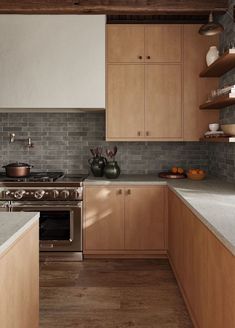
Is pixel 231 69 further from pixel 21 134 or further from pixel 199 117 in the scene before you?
pixel 21 134

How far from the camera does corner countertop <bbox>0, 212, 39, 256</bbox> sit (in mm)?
1406

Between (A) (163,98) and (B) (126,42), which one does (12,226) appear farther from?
(B) (126,42)

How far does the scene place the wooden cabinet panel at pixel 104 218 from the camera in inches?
144

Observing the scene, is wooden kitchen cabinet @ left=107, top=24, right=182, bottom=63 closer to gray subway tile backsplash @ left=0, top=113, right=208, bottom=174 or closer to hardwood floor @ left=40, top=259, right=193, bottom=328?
gray subway tile backsplash @ left=0, top=113, right=208, bottom=174

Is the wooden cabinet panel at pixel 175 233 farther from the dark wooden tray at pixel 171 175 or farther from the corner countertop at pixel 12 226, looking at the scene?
the corner countertop at pixel 12 226

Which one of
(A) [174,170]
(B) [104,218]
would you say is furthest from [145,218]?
(A) [174,170]

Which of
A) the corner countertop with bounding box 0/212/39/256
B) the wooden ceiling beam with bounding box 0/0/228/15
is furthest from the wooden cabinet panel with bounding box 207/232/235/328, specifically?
the wooden ceiling beam with bounding box 0/0/228/15

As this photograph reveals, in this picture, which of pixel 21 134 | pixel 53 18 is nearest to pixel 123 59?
pixel 53 18

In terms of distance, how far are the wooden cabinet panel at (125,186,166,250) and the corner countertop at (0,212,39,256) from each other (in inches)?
71.9

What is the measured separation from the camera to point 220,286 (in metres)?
1.67

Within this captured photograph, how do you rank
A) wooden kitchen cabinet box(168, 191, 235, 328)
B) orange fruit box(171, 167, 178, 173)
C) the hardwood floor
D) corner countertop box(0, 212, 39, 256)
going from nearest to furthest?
corner countertop box(0, 212, 39, 256) → wooden kitchen cabinet box(168, 191, 235, 328) → the hardwood floor → orange fruit box(171, 167, 178, 173)

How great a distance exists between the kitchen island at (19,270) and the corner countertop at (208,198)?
3.04 feet

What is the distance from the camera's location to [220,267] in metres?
1.67

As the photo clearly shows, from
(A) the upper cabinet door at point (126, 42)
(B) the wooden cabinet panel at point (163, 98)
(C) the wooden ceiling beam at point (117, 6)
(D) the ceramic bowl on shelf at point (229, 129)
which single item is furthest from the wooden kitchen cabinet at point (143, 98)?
(D) the ceramic bowl on shelf at point (229, 129)
